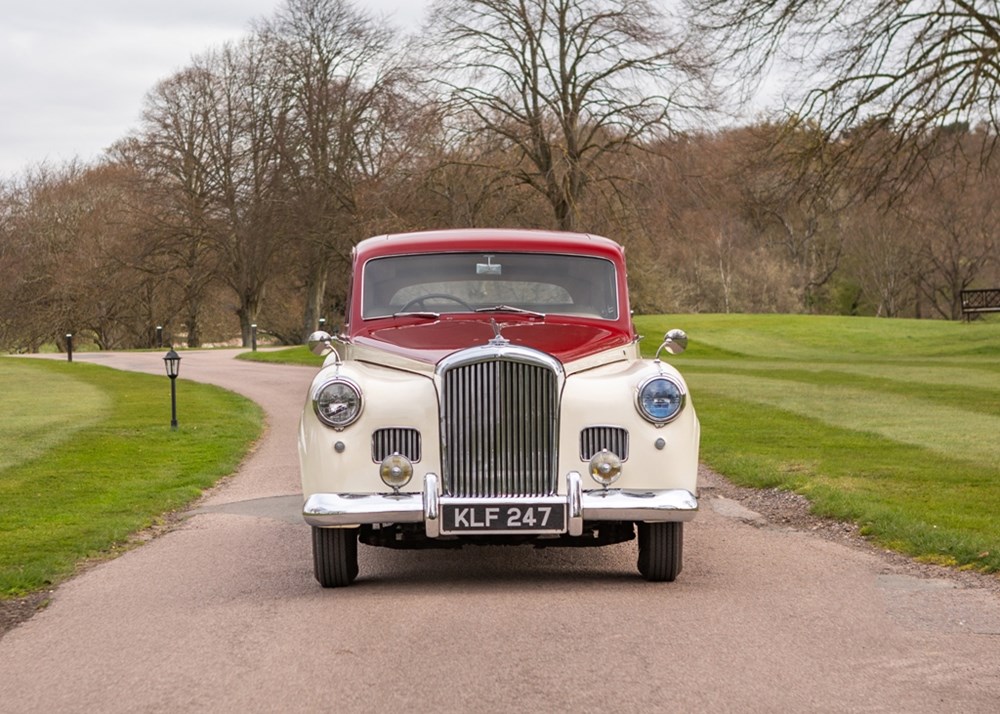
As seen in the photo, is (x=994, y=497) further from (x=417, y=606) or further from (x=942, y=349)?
(x=942, y=349)

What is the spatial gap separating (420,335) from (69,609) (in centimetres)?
256

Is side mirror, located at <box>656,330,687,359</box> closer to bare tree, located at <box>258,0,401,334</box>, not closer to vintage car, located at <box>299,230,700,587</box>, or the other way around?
vintage car, located at <box>299,230,700,587</box>

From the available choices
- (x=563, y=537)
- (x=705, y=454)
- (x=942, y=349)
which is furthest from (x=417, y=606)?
(x=942, y=349)

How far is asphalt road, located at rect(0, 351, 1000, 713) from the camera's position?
4.81m

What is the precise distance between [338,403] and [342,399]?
3 cm

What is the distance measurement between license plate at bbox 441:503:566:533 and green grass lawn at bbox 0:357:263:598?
267 centimetres

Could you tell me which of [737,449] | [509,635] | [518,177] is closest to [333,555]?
[509,635]

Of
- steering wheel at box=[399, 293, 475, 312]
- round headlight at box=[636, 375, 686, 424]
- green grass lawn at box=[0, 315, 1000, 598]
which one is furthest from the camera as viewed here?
green grass lawn at box=[0, 315, 1000, 598]

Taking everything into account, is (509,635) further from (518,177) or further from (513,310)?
(518,177)

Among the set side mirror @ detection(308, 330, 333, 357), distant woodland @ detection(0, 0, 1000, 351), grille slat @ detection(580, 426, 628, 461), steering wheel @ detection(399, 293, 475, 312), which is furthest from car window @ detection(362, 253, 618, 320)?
distant woodland @ detection(0, 0, 1000, 351)

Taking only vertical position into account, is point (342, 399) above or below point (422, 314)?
below

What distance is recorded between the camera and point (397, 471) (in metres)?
6.78

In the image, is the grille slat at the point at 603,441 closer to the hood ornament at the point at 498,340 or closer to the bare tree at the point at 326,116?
the hood ornament at the point at 498,340

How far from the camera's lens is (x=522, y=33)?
125ft
